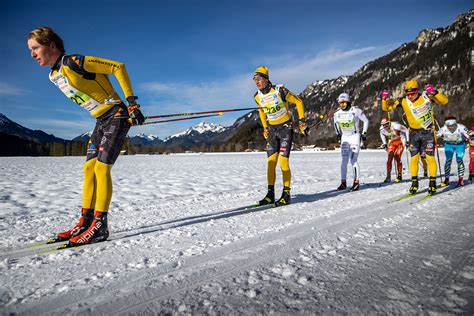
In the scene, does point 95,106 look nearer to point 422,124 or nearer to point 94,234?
point 94,234

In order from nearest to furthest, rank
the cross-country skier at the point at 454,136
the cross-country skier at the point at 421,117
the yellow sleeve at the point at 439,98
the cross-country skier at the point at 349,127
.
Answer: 1. the yellow sleeve at the point at 439,98
2. the cross-country skier at the point at 421,117
3. the cross-country skier at the point at 454,136
4. the cross-country skier at the point at 349,127

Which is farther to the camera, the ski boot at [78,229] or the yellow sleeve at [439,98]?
the yellow sleeve at [439,98]

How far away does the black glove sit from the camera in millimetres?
3275

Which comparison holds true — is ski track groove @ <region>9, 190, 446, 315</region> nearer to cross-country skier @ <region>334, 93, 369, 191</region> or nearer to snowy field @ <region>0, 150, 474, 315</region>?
snowy field @ <region>0, 150, 474, 315</region>

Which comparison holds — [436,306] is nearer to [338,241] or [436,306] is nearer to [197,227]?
[338,241]

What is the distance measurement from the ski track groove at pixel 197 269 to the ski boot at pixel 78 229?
660 millimetres

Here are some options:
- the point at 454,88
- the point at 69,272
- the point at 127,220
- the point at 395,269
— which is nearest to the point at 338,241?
the point at 395,269

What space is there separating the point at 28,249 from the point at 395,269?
367cm

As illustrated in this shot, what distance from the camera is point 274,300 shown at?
1724 mm

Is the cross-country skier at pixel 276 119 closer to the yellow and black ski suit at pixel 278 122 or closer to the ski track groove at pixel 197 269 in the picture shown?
the yellow and black ski suit at pixel 278 122

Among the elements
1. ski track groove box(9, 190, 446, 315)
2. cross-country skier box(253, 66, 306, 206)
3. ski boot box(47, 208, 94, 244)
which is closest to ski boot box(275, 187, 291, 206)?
cross-country skier box(253, 66, 306, 206)

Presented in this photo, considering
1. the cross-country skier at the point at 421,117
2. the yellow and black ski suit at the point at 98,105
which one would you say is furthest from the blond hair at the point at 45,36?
the cross-country skier at the point at 421,117

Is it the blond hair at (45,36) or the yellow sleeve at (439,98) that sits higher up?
the blond hair at (45,36)

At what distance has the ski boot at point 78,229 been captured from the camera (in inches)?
132
